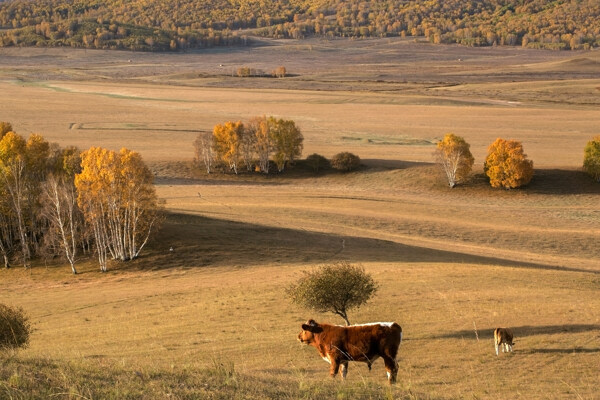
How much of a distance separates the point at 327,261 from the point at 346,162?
44173 mm

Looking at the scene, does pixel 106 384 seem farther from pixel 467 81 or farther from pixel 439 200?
pixel 467 81

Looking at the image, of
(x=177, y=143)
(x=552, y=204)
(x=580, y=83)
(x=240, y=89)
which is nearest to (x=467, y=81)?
(x=580, y=83)

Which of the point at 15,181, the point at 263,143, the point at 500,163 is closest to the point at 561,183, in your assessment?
the point at 500,163

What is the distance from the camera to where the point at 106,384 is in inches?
504

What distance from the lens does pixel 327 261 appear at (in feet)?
143

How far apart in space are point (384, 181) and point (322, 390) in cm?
6945

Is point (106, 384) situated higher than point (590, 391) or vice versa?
point (106, 384)

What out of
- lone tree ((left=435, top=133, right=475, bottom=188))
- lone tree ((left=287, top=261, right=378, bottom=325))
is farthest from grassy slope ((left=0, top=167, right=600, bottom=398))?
lone tree ((left=435, top=133, right=475, bottom=188))

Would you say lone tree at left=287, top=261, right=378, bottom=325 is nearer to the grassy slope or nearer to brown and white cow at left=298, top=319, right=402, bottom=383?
the grassy slope

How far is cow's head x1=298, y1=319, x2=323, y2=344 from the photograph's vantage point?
1828cm

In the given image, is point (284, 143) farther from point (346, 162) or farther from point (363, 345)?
point (363, 345)

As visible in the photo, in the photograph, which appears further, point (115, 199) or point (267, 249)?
point (267, 249)

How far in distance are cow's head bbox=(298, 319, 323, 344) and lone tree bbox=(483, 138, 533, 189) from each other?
62776 millimetres

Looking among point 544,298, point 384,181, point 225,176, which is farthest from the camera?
point 225,176
